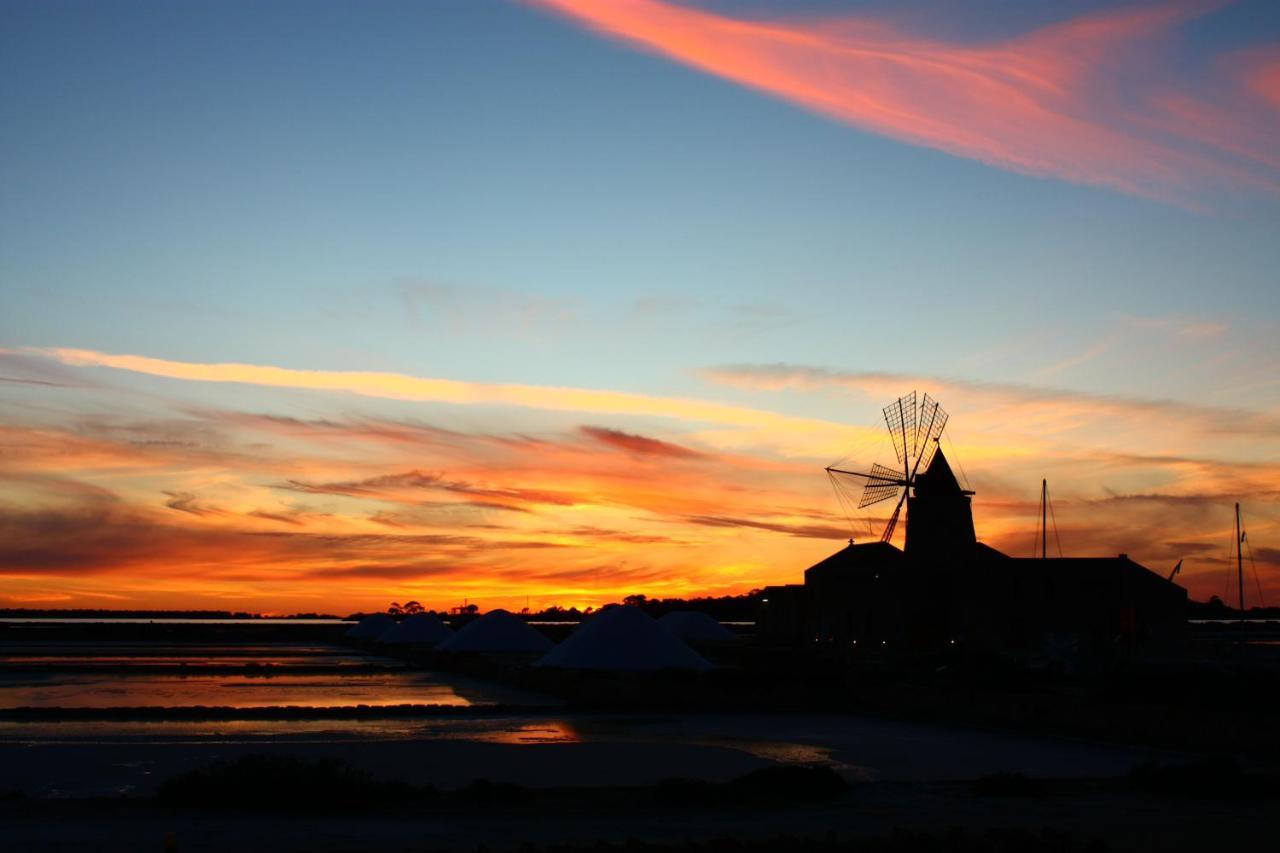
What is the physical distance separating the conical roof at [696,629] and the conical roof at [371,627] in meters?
19.1

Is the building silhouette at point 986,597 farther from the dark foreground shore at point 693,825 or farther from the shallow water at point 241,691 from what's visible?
the dark foreground shore at point 693,825

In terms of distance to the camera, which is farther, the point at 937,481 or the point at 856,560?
the point at 856,560

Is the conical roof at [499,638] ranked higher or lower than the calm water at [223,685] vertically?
higher

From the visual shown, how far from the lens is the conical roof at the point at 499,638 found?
2304 inches

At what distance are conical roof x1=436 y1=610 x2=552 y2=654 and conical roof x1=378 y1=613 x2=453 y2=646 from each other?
42.7 ft

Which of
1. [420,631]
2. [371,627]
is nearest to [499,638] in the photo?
[420,631]

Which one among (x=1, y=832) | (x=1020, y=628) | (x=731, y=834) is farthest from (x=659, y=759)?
(x=1020, y=628)

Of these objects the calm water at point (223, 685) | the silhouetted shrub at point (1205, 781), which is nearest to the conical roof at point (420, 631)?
the calm water at point (223, 685)

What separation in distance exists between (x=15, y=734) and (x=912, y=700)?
20.9 m

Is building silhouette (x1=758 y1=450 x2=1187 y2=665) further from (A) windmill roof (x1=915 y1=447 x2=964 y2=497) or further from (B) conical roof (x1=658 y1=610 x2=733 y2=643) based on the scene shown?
(B) conical roof (x1=658 y1=610 x2=733 y2=643)

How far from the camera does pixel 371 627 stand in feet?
292

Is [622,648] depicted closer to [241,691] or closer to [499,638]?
[241,691]

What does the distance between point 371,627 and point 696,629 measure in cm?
2300

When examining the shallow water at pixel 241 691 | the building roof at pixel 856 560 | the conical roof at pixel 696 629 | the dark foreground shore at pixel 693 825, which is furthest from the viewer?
the conical roof at pixel 696 629
